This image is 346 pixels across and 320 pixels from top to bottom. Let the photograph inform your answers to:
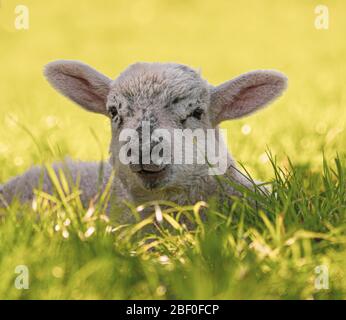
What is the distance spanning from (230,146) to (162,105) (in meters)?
2.66

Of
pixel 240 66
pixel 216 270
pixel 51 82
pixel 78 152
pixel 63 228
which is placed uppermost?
pixel 240 66

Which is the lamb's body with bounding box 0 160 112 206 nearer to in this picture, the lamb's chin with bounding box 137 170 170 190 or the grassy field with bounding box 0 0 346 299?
the grassy field with bounding box 0 0 346 299

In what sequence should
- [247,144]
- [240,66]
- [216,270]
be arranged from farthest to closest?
[240,66], [247,144], [216,270]

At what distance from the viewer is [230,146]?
7539 millimetres

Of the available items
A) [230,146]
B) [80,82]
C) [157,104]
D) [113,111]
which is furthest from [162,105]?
[230,146]

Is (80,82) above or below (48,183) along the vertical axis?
above

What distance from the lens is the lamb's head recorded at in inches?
185

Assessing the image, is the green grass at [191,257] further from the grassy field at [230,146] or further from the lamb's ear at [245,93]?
the lamb's ear at [245,93]

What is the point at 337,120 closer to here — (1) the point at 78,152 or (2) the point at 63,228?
(1) the point at 78,152

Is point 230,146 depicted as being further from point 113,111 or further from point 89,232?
point 89,232

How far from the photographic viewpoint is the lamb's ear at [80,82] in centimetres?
562

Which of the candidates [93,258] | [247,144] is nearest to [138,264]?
[93,258]
